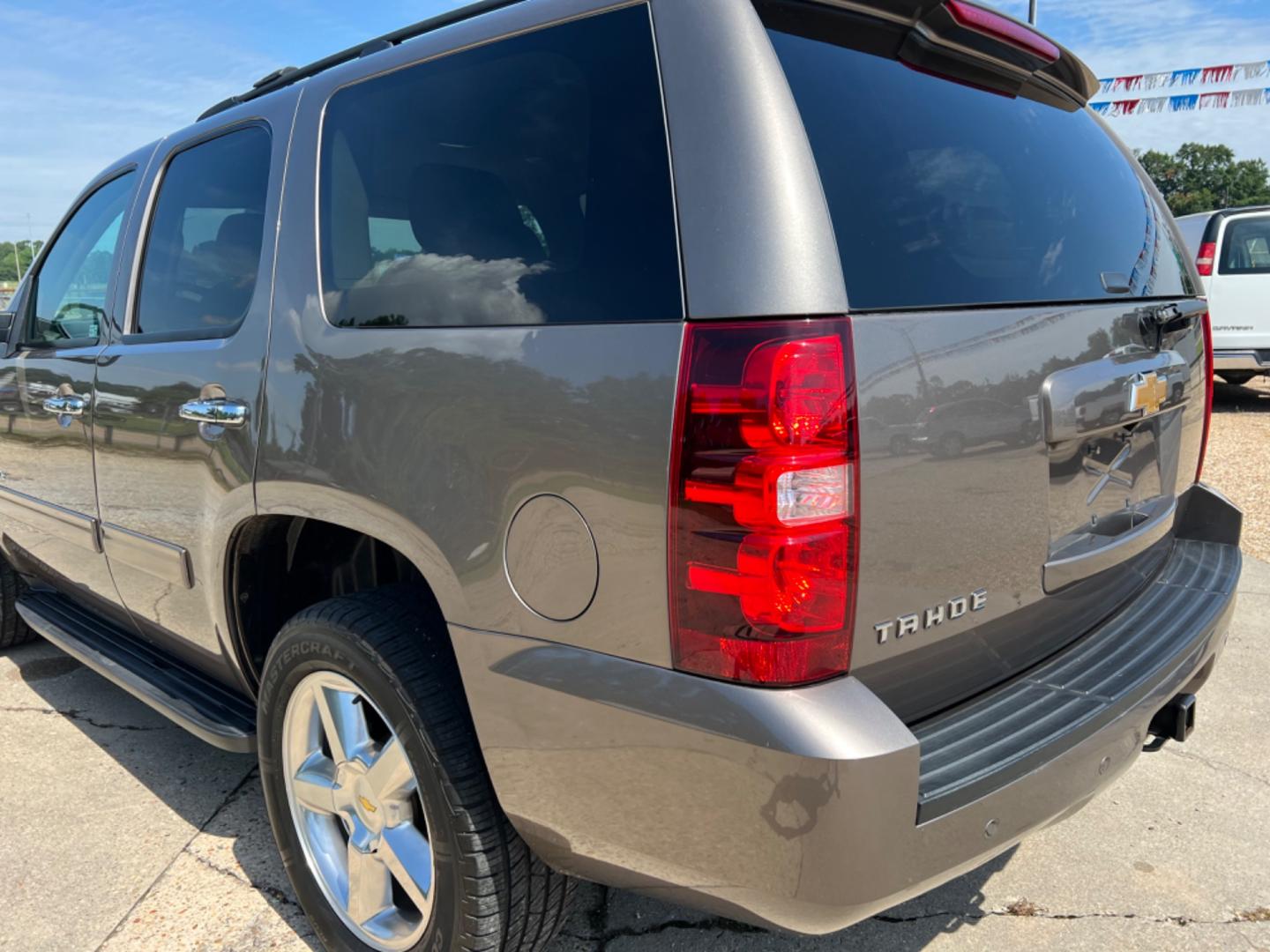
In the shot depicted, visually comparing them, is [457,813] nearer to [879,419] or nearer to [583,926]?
[583,926]

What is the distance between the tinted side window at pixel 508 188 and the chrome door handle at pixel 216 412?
37cm

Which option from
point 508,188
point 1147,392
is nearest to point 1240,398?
point 1147,392

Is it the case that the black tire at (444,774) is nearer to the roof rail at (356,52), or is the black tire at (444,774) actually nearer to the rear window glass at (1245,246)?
the roof rail at (356,52)

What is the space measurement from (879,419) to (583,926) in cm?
152

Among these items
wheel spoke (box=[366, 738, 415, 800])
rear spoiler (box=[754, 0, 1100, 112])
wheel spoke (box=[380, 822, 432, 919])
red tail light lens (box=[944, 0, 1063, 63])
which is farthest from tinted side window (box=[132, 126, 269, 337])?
red tail light lens (box=[944, 0, 1063, 63])

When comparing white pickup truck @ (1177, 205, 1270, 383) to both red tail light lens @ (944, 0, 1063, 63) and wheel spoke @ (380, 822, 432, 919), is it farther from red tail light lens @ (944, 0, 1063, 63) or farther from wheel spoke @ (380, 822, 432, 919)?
wheel spoke @ (380, 822, 432, 919)

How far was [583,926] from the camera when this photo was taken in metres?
2.35

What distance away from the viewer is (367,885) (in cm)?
214

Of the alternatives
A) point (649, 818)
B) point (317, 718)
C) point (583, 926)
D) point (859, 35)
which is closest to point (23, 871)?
point (317, 718)

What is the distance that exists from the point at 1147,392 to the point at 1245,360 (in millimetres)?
9587

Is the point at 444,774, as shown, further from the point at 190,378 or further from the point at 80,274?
the point at 80,274

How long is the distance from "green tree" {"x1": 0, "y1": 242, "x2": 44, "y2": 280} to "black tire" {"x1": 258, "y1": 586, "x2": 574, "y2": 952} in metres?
37.7

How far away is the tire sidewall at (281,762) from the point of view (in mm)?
1864

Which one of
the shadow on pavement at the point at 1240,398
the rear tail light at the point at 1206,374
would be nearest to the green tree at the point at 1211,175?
the shadow on pavement at the point at 1240,398
